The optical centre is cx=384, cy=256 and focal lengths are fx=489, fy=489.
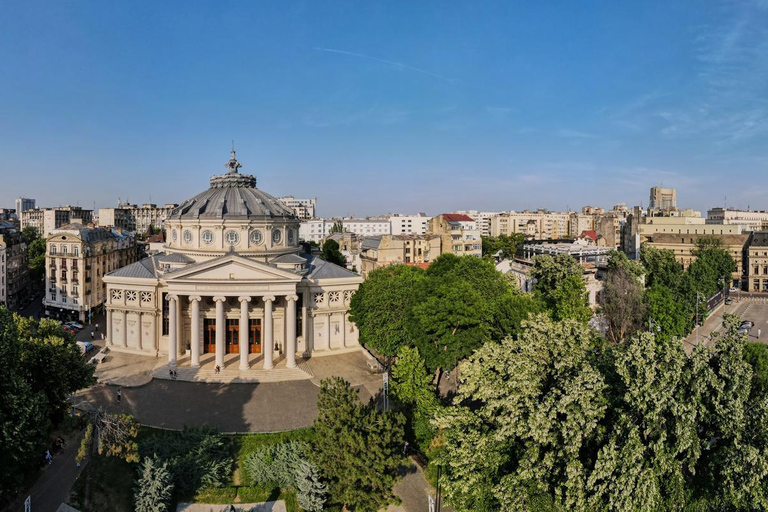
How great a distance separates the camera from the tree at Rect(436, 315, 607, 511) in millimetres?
17203

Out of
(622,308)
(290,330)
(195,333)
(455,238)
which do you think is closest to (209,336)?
(195,333)

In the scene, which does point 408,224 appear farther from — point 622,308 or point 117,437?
point 117,437

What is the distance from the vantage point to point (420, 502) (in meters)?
24.1

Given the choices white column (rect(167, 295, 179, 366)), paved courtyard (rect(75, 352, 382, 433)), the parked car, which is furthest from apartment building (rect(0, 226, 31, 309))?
white column (rect(167, 295, 179, 366))

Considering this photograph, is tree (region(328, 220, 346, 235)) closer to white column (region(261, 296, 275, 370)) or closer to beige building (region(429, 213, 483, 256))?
beige building (region(429, 213, 483, 256))

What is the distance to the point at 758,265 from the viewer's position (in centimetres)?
9238

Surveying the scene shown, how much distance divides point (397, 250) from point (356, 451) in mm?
56885

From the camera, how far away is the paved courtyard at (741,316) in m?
55.0

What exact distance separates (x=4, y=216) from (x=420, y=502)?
168339mm

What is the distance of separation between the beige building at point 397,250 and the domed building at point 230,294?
82.5 ft

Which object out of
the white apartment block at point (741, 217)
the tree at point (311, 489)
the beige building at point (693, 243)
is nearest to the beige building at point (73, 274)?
the tree at point (311, 489)

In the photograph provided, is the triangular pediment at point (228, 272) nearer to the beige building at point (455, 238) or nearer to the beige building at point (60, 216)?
the beige building at point (455, 238)

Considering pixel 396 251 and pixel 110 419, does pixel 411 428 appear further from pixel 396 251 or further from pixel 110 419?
pixel 396 251

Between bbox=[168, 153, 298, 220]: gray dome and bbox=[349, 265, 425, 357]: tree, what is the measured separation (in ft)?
49.2
